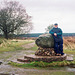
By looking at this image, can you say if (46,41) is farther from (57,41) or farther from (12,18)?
(12,18)

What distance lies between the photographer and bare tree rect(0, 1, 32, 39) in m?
24.5

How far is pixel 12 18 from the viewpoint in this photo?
25312 millimetres

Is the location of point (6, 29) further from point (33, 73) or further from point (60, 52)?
point (33, 73)

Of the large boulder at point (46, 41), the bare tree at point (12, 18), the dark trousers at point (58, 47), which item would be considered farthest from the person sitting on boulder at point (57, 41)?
the bare tree at point (12, 18)

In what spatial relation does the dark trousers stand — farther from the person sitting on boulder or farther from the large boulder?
the large boulder

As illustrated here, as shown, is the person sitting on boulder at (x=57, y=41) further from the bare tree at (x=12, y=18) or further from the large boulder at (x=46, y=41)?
the bare tree at (x=12, y=18)

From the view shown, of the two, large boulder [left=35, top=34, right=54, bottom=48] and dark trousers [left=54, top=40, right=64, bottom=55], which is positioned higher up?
large boulder [left=35, top=34, right=54, bottom=48]

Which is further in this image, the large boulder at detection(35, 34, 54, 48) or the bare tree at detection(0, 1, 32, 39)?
the bare tree at detection(0, 1, 32, 39)

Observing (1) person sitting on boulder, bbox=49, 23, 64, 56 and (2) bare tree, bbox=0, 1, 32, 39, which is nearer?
(1) person sitting on boulder, bbox=49, 23, 64, 56

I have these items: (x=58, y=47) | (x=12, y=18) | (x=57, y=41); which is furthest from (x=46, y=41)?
(x=12, y=18)

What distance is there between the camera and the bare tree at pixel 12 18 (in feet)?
80.5

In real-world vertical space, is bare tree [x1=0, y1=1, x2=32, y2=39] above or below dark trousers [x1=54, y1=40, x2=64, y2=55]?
above

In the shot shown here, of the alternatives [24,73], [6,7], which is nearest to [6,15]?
[6,7]

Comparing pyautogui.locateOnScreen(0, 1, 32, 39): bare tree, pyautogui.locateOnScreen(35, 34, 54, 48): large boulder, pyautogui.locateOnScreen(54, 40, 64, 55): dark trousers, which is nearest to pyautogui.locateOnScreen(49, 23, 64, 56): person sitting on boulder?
pyautogui.locateOnScreen(54, 40, 64, 55): dark trousers
